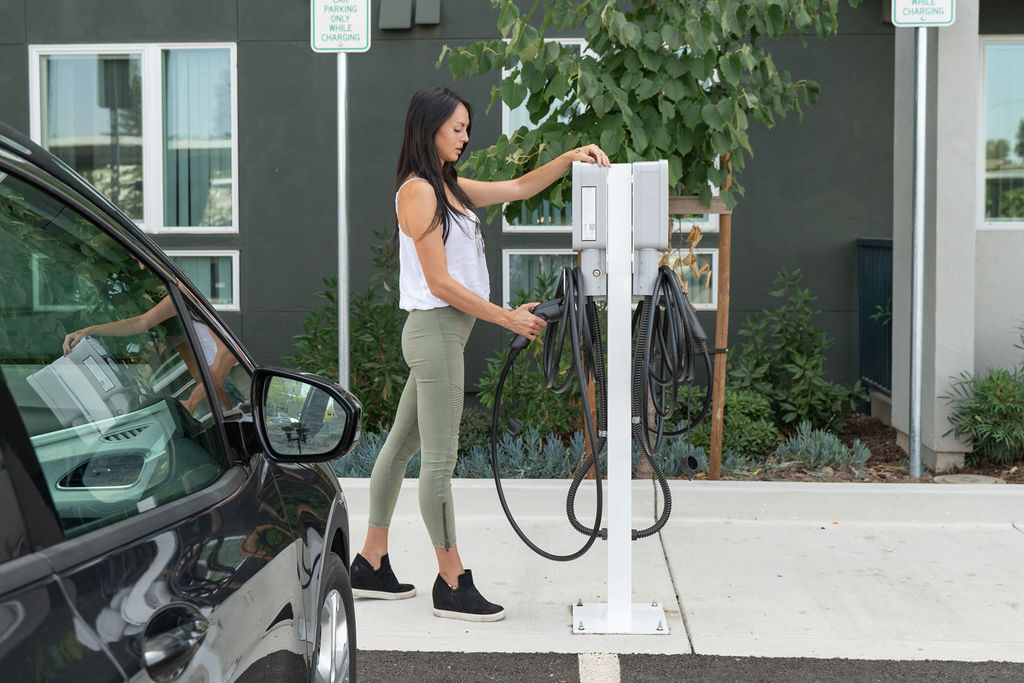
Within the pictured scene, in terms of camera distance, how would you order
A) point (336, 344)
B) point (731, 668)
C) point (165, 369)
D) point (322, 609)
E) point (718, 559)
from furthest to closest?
point (336, 344) < point (718, 559) < point (731, 668) < point (322, 609) < point (165, 369)

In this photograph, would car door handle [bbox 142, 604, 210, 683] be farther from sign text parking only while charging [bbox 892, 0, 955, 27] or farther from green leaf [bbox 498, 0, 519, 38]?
sign text parking only while charging [bbox 892, 0, 955, 27]

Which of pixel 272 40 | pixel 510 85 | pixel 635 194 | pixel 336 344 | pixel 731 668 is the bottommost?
pixel 731 668

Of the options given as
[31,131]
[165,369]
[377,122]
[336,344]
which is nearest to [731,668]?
[165,369]

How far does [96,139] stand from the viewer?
9.08m

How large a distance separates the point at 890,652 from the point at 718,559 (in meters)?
1.19

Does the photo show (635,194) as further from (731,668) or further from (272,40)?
(272,40)

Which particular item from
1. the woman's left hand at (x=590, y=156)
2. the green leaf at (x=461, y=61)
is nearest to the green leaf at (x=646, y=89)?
the green leaf at (x=461, y=61)

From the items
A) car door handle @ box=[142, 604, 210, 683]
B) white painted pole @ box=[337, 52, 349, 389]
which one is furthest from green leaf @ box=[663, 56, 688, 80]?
car door handle @ box=[142, 604, 210, 683]

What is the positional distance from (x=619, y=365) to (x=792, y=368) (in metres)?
4.17

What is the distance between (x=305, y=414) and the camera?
7.82 ft

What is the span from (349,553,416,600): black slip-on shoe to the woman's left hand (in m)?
1.70

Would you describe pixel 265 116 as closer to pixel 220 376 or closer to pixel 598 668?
pixel 598 668

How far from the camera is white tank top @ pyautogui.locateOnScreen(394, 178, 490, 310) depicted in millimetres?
4121

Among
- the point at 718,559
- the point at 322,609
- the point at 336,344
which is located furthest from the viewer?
the point at 336,344
